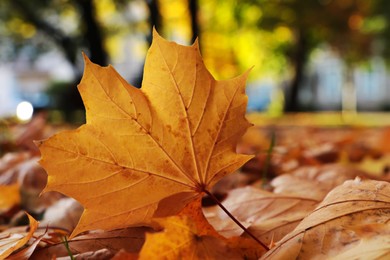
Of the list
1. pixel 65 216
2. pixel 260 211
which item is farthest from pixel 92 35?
pixel 260 211

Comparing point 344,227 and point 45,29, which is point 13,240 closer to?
point 344,227

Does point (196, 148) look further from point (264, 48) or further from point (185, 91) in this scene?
point (264, 48)

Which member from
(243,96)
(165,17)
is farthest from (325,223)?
(165,17)

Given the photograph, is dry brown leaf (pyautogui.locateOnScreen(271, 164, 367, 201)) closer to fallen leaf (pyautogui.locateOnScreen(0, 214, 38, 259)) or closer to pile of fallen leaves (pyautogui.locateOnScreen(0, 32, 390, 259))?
pile of fallen leaves (pyautogui.locateOnScreen(0, 32, 390, 259))

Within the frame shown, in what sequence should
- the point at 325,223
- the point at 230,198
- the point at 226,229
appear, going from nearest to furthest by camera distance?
the point at 325,223 < the point at 226,229 < the point at 230,198

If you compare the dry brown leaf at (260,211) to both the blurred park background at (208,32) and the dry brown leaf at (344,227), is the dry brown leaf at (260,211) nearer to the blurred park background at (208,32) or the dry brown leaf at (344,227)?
the dry brown leaf at (344,227)
